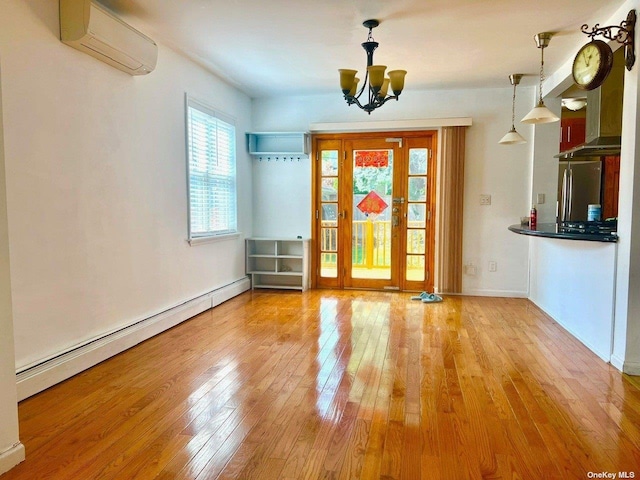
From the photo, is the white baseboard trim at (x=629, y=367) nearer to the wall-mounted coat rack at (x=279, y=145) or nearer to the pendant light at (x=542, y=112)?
the pendant light at (x=542, y=112)

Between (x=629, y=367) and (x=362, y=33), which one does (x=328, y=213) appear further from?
(x=629, y=367)

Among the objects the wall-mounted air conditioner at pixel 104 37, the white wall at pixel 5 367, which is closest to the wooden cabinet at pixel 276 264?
the wall-mounted air conditioner at pixel 104 37

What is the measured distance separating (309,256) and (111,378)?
11.2ft

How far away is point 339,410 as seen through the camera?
2336mm

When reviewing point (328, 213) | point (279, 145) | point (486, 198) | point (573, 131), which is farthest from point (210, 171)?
point (573, 131)

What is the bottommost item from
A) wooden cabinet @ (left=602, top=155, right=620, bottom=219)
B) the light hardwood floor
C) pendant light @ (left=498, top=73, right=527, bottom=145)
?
the light hardwood floor

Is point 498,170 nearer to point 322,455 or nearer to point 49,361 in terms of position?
point 322,455

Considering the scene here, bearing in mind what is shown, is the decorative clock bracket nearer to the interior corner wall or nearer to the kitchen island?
the interior corner wall

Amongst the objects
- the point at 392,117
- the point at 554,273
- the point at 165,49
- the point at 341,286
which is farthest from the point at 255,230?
the point at 554,273

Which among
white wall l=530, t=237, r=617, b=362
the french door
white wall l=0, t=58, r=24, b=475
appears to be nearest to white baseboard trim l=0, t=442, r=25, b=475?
white wall l=0, t=58, r=24, b=475

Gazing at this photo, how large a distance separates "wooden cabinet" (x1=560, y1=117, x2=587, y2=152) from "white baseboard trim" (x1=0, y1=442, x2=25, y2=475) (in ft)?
22.2

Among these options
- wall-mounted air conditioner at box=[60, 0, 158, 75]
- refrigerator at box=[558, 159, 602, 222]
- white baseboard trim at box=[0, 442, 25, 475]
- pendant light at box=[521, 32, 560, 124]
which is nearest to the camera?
white baseboard trim at box=[0, 442, 25, 475]

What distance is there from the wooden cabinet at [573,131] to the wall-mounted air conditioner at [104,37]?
558 centimetres

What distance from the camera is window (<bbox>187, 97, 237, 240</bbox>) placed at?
4375 mm
